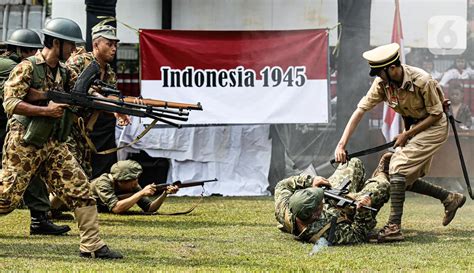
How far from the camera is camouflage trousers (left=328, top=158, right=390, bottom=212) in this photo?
9578 mm

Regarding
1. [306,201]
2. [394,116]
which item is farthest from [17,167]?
[394,116]

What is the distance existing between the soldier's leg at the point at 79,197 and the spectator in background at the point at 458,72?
325 inches

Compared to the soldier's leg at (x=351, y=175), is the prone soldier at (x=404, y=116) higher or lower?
higher

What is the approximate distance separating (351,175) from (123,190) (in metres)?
2.73

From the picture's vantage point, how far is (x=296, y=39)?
13.5m

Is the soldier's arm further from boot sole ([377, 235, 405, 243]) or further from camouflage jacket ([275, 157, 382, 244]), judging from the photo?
boot sole ([377, 235, 405, 243])

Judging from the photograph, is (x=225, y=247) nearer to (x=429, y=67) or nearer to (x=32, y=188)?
(x=32, y=188)

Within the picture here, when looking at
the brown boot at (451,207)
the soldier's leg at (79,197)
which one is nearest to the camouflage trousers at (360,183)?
the brown boot at (451,207)

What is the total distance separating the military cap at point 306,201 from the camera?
28.6 feet

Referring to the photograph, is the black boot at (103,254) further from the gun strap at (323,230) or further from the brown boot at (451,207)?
the brown boot at (451,207)

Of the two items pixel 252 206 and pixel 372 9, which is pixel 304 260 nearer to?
pixel 252 206

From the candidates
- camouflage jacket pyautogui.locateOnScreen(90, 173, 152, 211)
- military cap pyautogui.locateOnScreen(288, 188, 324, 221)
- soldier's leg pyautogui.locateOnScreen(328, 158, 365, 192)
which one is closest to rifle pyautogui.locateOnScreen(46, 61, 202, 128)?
military cap pyautogui.locateOnScreen(288, 188, 324, 221)

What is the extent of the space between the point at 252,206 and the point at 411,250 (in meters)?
3.94

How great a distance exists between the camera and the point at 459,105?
15.2m
